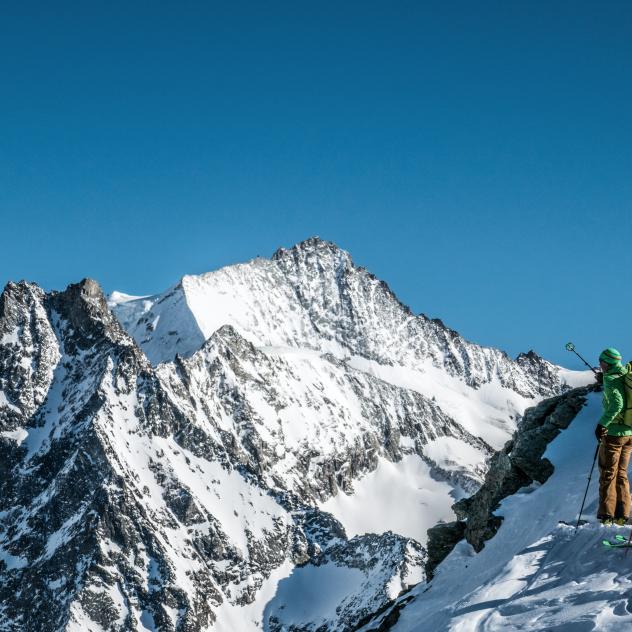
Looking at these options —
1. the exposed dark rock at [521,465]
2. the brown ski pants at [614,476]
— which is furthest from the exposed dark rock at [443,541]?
the brown ski pants at [614,476]

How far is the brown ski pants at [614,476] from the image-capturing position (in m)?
24.3

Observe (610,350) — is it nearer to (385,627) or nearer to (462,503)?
(385,627)

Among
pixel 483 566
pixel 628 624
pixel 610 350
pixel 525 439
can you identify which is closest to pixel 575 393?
pixel 525 439

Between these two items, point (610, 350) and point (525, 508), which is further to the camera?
point (525, 508)

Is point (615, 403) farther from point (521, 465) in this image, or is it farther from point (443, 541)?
point (443, 541)

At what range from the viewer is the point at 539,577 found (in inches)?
968

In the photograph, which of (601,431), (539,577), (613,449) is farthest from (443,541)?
(613,449)

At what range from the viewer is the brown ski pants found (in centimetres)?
2431

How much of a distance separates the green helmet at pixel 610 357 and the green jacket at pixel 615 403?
17 centimetres

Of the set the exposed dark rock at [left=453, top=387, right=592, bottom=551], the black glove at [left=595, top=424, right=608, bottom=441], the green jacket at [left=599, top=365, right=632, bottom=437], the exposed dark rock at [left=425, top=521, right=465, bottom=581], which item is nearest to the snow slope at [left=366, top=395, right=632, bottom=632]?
the exposed dark rock at [left=453, top=387, right=592, bottom=551]

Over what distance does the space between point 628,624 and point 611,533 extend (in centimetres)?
443

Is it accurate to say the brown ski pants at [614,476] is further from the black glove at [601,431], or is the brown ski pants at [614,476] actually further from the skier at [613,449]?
the black glove at [601,431]

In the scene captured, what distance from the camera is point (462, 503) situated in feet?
149

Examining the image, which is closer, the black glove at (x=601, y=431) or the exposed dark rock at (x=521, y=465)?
the black glove at (x=601, y=431)
